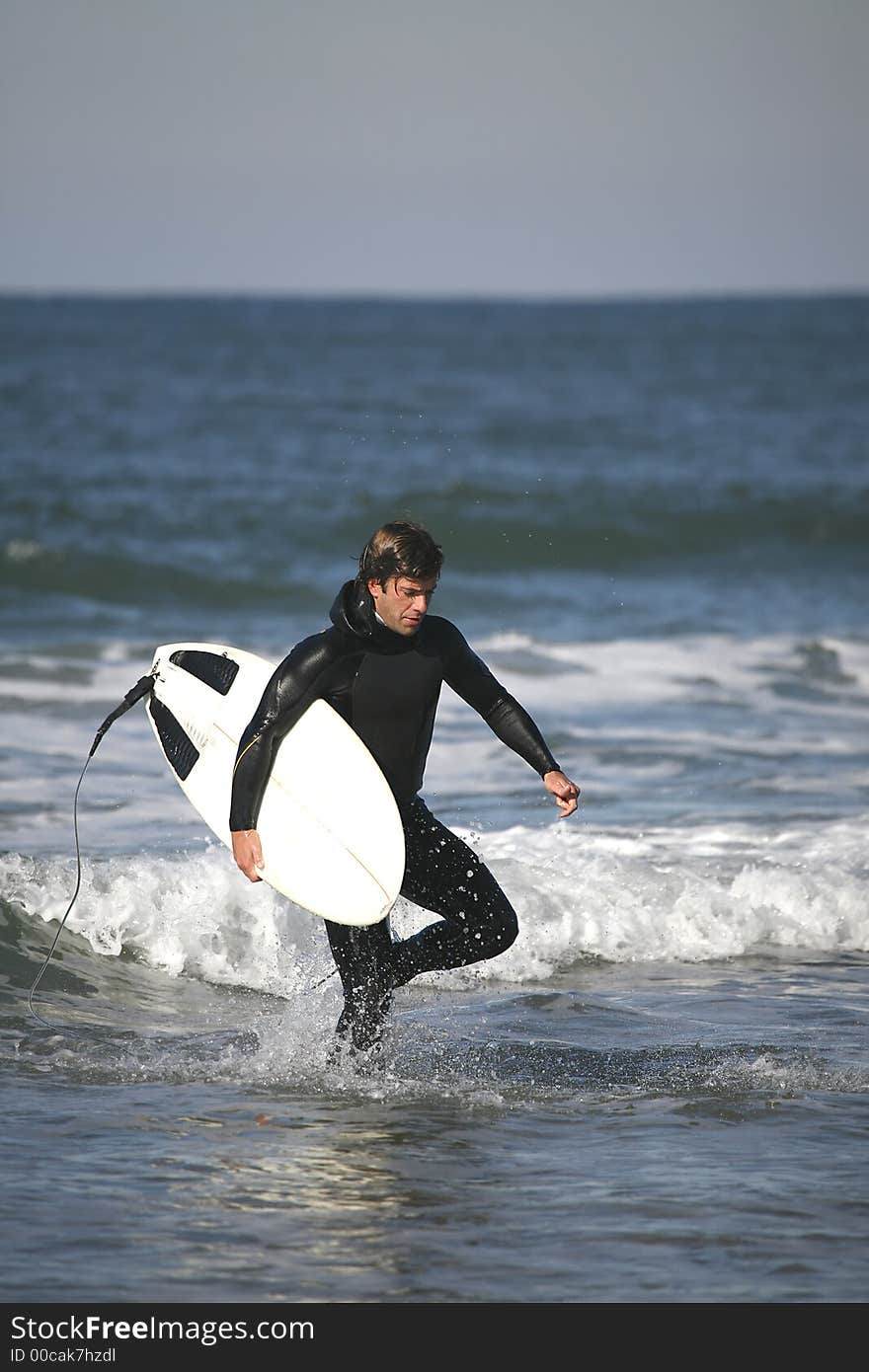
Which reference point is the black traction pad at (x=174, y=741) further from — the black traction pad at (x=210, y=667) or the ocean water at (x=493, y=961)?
the ocean water at (x=493, y=961)

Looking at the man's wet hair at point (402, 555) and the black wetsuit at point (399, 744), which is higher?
the man's wet hair at point (402, 555)

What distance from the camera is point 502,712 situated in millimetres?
5000

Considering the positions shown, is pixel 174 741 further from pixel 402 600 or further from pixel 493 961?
pixel 493 961

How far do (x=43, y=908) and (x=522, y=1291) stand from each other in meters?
3.76

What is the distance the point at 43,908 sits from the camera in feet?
22.2

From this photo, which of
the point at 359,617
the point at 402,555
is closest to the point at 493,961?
the point at 359,617

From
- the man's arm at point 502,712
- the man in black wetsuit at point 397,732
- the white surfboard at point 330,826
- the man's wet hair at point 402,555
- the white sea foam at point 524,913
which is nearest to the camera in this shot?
the man's wet hair at point 402,555

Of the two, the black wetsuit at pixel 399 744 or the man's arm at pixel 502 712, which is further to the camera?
the man's arm at pixel 502 712

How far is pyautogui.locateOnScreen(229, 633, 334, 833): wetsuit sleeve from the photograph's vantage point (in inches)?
185

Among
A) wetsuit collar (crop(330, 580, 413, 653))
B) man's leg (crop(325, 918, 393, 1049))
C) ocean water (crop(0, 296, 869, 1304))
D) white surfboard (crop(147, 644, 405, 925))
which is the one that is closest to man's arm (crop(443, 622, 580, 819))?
wetsuit collar (crop(330, 580, 413, 653))

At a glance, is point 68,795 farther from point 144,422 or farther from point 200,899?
point 144,422

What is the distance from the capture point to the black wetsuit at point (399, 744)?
15.5 ft

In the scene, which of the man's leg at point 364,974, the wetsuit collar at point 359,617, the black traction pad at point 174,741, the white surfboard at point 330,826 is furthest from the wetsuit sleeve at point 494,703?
the black traction pad at point 174,741
